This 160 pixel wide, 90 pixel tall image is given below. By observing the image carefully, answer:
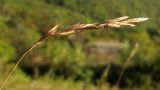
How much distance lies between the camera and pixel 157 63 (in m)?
17.9

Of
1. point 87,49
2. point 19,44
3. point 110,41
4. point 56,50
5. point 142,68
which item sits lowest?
point 142,68

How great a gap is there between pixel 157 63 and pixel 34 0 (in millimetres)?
60181

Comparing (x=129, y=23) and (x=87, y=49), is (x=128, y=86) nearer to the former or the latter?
(x=129, y=23)

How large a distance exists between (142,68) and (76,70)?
352cm

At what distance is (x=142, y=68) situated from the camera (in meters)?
18.7

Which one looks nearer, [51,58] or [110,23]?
[110,23]

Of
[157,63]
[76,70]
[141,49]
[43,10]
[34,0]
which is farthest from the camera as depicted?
[34,0]

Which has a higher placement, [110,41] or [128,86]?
[110,41]

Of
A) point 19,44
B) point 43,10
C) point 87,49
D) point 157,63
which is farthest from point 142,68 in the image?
point 43,10

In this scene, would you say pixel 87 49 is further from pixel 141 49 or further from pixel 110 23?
pixel 110 23

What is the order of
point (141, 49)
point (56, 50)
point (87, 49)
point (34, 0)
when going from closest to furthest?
point (56, 50)
point (141, 49)
point (87, 49)
point (34, 0)

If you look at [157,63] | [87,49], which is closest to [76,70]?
[157,63]

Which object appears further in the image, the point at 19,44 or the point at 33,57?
the point at 19,44

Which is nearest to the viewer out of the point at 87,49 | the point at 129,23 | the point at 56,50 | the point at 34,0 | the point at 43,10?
the point at 129,23
